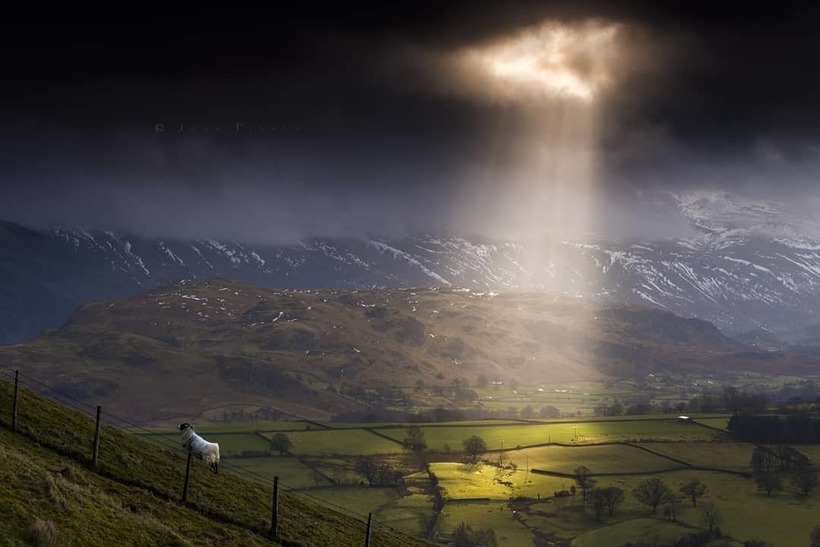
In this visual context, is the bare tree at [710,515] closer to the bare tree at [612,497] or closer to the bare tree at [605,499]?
the bare tree at [612,497]

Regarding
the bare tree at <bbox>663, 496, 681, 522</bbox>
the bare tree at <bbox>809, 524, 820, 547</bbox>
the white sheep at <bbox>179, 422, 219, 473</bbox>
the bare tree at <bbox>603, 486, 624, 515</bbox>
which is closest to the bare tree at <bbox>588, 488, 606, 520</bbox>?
the bare tree at <bbox>603, 486, 624, 515</bbox>

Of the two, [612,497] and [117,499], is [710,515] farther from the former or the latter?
[117,499]

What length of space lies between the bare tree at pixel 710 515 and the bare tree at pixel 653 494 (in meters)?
9.04

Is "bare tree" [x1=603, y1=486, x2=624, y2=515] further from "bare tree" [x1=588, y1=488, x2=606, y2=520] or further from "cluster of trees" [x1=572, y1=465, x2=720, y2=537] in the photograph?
"bare tree" [x1=588, y1=488, x2=606, y2=520]

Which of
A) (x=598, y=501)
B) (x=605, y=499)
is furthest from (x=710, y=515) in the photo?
(x=598, y=501)

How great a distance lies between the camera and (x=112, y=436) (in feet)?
200

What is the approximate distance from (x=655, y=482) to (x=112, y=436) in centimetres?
16372

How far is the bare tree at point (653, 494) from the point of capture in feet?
625

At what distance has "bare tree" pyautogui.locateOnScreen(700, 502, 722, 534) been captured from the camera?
173m

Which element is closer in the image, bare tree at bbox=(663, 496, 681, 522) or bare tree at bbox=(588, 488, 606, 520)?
bare tree at bbox=(663, 496, 681, 522)

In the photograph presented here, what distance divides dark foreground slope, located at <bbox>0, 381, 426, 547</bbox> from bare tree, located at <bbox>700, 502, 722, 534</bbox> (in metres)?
124

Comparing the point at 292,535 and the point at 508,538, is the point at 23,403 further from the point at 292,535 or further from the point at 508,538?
the point at 508,538

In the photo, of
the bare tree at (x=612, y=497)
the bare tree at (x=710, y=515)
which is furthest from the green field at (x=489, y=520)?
the bare tree at (x=710, y=515)

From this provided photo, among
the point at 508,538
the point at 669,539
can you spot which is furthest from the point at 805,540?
the point at 508,538
